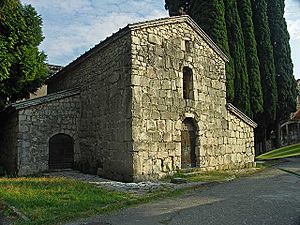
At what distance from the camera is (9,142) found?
13.9m

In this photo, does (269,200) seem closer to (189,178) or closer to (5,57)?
(189,178)

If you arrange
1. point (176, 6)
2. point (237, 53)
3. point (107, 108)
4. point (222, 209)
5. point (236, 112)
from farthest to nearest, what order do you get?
point (176, 6), point (237, 53), point (236, 112), point (107, 108), point (222, 209)

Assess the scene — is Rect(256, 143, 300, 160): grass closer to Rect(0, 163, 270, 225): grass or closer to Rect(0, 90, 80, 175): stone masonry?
Rect(0, 163, 270, 225): grass

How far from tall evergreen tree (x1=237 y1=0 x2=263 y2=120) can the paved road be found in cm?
1045

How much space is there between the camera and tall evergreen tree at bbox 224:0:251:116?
18134 mm

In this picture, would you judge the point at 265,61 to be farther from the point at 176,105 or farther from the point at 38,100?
the point at 38,100

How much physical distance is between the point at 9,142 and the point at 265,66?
16316 mm

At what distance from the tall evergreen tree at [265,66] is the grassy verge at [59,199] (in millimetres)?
13810

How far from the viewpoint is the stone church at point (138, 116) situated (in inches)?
419

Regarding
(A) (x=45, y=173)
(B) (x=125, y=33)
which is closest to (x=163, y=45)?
(B) (x=125, y=33)

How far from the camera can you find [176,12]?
20.8 m

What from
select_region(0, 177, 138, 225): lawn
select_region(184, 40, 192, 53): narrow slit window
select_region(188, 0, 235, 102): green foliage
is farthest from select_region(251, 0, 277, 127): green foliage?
select_region(0, 177, 138, 225): lawn

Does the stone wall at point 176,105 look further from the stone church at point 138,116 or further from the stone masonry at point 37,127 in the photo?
the stone masonry at point 37,127

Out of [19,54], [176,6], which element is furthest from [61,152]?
[176,6]
